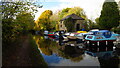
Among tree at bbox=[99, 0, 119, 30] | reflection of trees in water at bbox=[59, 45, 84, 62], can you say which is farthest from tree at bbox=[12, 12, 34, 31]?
tree at bbox=[99, 0, 119, 30]

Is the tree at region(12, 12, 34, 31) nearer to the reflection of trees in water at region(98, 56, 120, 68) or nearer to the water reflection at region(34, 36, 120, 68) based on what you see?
the water reflection at region(34, 36, 120, 68)

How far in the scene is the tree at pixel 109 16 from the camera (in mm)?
33963

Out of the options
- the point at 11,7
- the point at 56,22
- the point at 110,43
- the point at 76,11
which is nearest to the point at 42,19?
the point at 56,22

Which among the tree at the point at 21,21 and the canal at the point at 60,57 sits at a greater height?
the tree at the point at 21,21

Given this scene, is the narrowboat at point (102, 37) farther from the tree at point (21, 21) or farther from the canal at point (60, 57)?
the tree at point (21, 21)

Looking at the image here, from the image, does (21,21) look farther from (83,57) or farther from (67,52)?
(83,57)

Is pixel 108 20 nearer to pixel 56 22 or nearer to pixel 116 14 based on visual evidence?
pixel 116 14

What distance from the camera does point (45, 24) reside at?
5231cm

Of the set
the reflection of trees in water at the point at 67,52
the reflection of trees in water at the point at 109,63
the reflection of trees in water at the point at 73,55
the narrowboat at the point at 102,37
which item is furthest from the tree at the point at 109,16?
the reflection of trees in water at the point at 109,63

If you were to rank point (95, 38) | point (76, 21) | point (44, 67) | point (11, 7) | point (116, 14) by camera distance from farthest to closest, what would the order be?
point (76, 21) → point (116, 14) → point (95, 38) → point (11, 7) → point (44, 67)

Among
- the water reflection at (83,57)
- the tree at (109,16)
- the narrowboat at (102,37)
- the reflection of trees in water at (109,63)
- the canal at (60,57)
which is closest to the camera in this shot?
the reflection of trees in water at (109,63)

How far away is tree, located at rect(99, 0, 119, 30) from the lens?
34.0 meters

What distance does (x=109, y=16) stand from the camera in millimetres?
34938

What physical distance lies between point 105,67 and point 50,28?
46.9 meters
